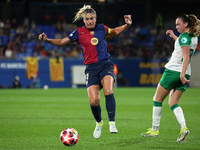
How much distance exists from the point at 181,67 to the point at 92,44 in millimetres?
1753

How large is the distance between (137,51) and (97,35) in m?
25.7

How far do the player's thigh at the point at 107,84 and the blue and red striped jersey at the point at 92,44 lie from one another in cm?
40

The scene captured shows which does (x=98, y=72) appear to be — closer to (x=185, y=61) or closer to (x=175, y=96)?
(x=175, y=96)

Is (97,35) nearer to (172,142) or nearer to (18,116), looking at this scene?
(172,142)

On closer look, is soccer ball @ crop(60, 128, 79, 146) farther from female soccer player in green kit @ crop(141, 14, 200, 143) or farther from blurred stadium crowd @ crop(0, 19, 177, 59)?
blurred stadium crowd @ crop(0, 19, 177, 59)

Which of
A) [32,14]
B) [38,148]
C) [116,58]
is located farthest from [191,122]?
[32,14]

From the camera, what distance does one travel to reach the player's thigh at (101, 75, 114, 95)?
7.16 meters

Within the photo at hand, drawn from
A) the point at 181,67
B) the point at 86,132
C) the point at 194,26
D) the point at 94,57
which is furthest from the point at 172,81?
the point at 86,132

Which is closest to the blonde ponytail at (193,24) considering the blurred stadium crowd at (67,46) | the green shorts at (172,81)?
the green shorts at (172,81)

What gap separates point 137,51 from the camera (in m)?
33.0

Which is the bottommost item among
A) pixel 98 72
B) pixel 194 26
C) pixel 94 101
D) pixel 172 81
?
pixel 94 101

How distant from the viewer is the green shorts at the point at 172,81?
269 inches

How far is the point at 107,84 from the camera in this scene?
7.17 meters

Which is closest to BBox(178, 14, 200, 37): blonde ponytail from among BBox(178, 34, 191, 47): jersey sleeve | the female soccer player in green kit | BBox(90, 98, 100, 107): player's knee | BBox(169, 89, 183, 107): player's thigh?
the female soccer player in green kit
